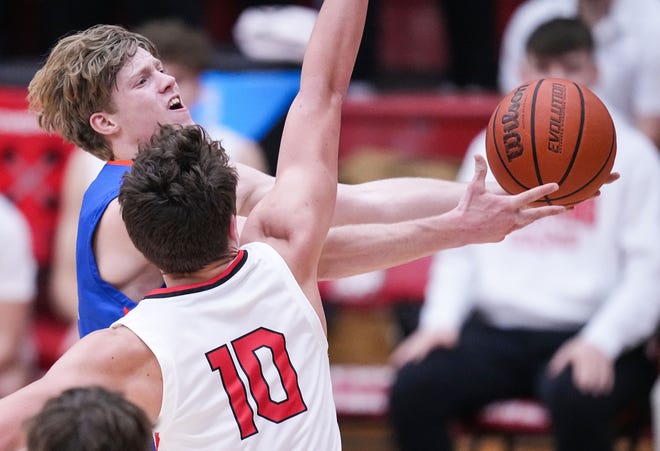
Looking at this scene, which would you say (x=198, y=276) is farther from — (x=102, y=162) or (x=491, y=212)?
(x=102, y=162)

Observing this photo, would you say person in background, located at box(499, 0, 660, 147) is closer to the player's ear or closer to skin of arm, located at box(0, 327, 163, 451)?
the player's ear

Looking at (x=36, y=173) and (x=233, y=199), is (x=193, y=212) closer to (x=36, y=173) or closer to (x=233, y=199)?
(x=233, y=199)

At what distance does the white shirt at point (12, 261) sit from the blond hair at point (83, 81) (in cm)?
264

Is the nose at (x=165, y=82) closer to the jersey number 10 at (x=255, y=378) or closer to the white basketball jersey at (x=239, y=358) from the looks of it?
the white basketball jersey at (x=239, y=358)

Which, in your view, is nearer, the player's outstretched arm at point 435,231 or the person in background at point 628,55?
the player's outstretched arm at point 435,231

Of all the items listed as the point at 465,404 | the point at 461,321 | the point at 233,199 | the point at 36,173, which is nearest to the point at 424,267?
the point at 461,321

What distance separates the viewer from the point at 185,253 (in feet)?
9.38

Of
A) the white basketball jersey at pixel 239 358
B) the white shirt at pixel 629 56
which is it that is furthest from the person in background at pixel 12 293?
the white basketball jersey at pixel 239 358

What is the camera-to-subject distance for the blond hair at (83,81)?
3320mm

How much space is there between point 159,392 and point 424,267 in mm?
4053

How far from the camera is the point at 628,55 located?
662 centimetres

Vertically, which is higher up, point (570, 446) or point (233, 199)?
point (233, 199)

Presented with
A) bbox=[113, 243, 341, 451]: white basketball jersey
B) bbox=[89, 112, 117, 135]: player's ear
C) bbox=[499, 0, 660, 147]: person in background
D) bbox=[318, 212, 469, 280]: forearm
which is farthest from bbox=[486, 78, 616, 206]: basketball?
bbox=[499, 0, 660, 147]: person in background

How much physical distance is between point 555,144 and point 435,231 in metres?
0.42
